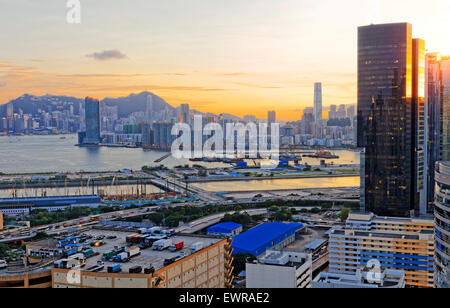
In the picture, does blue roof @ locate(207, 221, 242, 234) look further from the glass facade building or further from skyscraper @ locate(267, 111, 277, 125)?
skyscraper @ locate(267, 111, 277, 125)

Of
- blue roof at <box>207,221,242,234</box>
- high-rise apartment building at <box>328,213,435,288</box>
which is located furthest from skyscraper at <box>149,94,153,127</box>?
high-rise apartment building at <box>328,213,435,288</box>

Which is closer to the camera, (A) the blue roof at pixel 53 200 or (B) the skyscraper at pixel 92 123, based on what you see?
(A) the blue roof at pixel 53 200

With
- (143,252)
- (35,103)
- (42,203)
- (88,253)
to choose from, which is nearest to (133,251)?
(143,252)

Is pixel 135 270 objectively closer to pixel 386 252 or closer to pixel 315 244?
pixel 386 252

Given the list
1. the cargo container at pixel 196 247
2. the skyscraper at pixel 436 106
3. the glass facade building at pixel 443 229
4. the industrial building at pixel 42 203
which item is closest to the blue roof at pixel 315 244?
the skyscraper at pixel 436 106

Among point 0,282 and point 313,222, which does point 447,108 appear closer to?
point 313,222

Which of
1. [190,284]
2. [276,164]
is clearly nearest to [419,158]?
[190,284]

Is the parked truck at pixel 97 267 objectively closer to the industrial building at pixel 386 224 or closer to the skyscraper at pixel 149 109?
the industrial building at pixel 386 224
